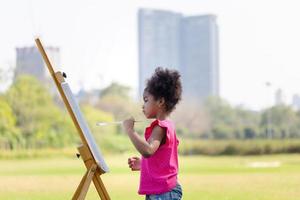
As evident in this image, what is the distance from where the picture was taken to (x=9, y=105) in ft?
85.1

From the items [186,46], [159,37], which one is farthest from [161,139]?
[186,46]

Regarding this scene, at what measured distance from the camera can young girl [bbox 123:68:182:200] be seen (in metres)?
3.03

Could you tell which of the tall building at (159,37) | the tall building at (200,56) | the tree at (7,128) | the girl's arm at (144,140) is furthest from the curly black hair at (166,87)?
the tall building at (200,56)

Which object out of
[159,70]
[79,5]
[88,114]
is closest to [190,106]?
[88,114]

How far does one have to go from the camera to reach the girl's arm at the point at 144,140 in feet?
9.39

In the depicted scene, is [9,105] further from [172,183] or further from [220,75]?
[172,183]

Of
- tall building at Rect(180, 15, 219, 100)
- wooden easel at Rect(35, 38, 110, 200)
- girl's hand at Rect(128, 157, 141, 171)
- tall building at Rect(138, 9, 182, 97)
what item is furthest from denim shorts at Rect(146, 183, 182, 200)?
tall building at Rect(180, 15, 219, 100)

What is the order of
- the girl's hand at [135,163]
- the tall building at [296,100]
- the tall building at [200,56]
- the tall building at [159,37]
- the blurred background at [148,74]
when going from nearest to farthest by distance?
the girl's hand at [135,163] → the blurred background at [148,74] → the tall building at [296,100] → the tall building at [159,37] → the tall building at [200,56]

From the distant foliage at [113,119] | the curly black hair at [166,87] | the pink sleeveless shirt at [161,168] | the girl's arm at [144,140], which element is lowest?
the distant foliage at [113,119]

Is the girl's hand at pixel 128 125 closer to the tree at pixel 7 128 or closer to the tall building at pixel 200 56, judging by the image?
the tree at pixel 7 128

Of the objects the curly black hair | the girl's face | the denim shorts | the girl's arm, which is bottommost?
the denim shorts

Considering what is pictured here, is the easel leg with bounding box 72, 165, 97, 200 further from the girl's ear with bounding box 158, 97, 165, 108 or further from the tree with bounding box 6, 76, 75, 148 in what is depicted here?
the tree with bounding box 6, 76, 75, 148

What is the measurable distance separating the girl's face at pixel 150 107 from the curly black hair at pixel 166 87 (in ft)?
0.05

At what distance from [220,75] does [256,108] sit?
4.15m
